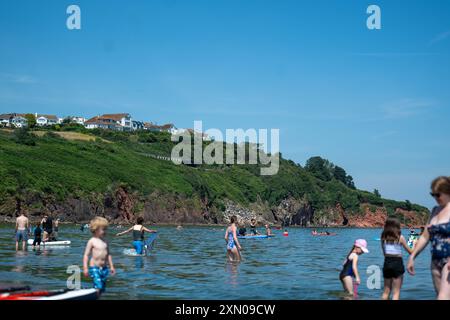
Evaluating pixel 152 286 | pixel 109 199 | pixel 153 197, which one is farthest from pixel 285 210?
pixel 152 286

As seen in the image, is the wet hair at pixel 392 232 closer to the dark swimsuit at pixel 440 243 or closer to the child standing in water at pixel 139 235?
the dark swimsuit at pixel 440 243

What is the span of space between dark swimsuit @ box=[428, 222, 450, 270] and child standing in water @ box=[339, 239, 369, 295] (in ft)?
10.7

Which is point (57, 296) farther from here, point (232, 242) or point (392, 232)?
point (232, 242)

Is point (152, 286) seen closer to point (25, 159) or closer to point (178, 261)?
point (178, 261)

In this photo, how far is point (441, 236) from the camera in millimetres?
9414

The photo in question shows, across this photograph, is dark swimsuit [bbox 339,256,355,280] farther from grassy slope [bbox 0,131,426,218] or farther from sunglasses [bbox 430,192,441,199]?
grassy slope [bbox 0,131,426,218]

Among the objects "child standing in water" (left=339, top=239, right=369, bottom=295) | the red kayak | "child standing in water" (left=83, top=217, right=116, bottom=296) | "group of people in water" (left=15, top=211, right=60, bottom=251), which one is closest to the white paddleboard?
the red kayak

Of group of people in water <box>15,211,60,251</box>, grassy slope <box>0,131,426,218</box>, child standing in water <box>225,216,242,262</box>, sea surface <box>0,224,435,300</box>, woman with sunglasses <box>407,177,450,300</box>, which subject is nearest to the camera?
woman with sunglasses <box>407,177,450,300</box>

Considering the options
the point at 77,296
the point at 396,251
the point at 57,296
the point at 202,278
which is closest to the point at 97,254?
the point at 77,296

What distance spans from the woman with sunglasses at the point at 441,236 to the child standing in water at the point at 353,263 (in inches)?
126

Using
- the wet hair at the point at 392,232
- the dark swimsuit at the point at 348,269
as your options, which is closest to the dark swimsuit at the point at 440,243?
the wet hair at the point at 392,232

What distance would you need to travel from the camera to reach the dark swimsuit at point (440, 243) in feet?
30.6

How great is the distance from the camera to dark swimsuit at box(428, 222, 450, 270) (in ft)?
30.6

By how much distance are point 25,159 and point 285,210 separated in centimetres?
7967
